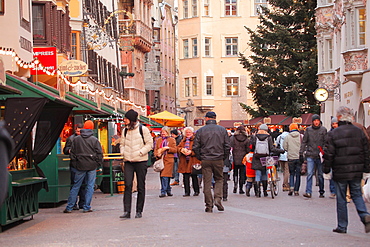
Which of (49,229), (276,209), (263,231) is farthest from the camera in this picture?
(276,209)

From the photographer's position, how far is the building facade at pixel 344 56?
30800 millimetres

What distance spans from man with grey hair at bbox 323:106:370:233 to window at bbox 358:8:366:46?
20.6 metres

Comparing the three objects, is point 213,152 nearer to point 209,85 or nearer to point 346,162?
point 346,162

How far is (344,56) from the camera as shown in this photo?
3177 cm

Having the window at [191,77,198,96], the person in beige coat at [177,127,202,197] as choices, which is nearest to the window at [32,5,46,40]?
the person in beige coat at [177,127,202,197]

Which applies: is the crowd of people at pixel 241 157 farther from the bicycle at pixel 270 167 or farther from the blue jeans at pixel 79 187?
the bicycle at pixel 270 167

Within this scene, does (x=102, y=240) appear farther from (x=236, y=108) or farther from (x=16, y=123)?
(x=236, y=108)

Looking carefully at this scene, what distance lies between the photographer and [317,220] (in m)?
13.3

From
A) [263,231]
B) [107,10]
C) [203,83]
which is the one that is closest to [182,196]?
[263,231]

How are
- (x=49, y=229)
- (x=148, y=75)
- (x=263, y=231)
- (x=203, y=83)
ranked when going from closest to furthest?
(x=263, y=231) < (x=49, y=229) < (x=148, y=75) < (x=203, y=83)

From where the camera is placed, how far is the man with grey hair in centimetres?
1136

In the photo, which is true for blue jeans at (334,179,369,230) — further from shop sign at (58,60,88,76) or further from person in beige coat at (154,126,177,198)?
shop sign at (58,60,88,76)

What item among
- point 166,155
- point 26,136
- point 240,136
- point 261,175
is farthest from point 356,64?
point 26,136

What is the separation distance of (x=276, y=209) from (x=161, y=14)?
70792mm
